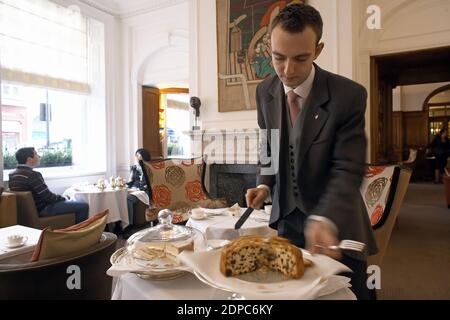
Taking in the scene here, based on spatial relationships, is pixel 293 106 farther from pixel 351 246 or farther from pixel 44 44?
pixel 44 44

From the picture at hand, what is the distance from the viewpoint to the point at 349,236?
1048 millimetres

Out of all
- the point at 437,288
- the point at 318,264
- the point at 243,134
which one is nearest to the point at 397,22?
the point at 243,134

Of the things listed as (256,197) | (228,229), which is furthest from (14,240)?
(256,197)

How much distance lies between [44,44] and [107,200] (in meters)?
3.18

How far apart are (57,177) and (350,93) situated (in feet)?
18.8

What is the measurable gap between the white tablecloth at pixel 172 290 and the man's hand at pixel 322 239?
10 centimetres

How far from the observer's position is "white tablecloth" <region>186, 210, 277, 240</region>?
2.17 metres

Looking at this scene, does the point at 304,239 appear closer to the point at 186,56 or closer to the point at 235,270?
the point at 235,270

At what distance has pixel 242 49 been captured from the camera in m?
4.62

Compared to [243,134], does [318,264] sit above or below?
below

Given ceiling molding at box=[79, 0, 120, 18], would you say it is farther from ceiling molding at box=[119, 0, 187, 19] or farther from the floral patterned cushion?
the floral patterned cushion

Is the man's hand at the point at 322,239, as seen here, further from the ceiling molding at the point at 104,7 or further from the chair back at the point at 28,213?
the ceiling molding at the point at 104,7

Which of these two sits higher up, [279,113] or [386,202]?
[279,113]

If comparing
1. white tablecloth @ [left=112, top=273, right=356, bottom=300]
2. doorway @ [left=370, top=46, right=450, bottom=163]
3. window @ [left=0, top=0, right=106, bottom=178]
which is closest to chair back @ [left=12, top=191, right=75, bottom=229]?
window @ [left=0, top=0, right=106, bottom=178]
